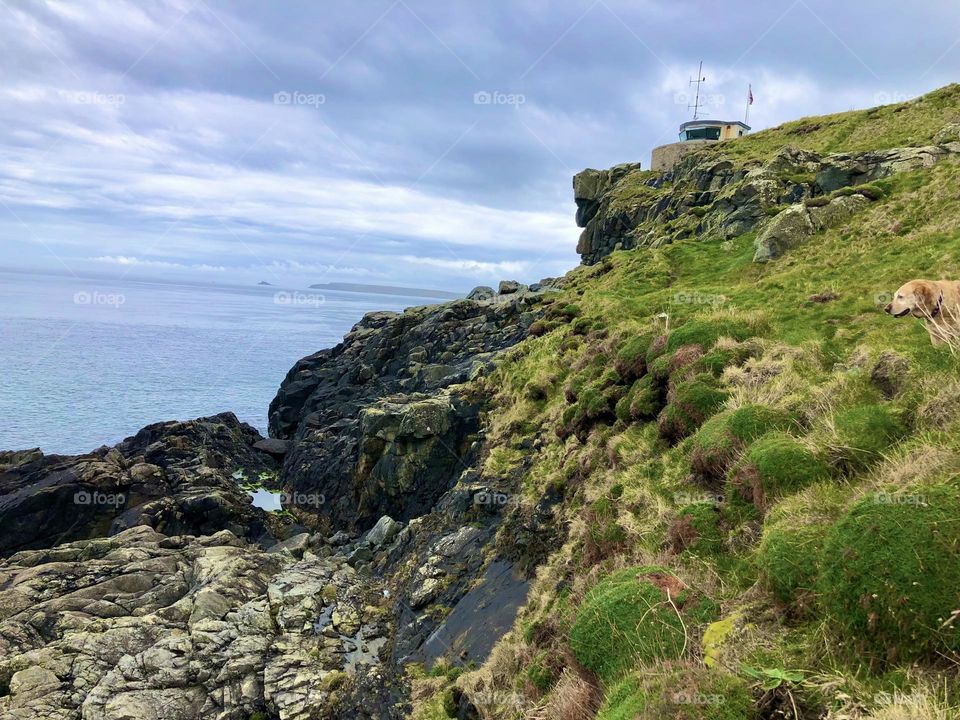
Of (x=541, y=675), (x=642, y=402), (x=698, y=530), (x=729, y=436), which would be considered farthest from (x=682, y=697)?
(x=642, y=402)

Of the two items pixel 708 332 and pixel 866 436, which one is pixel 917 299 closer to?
pixel 866 436

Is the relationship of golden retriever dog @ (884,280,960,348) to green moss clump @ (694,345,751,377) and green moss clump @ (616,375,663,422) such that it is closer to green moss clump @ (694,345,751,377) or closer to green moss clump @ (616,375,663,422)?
green moss clump @ (694,345,751,377)

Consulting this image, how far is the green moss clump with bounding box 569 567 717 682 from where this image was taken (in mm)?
7430

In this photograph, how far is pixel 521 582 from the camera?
624 inches

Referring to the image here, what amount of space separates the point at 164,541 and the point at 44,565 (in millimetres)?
5782

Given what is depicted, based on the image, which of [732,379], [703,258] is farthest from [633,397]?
[703,258]

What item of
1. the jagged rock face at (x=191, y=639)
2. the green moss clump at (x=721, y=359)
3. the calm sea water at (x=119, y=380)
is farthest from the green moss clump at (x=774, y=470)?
the calm sea water at (x=119, y=380)

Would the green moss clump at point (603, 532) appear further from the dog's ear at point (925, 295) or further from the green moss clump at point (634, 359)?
the dog's ear at point (925, 295)

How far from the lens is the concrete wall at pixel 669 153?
83875 mm

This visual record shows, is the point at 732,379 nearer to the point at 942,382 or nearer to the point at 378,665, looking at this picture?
the point at 942,382

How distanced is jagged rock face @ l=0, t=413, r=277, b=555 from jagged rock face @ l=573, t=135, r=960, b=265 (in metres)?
46.6

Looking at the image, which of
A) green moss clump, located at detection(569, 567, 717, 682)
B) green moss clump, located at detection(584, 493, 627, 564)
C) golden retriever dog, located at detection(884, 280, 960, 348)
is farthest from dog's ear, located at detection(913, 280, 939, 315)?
green moss clump, located at detection(569, 567, 717, 682)

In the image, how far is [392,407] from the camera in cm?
3600

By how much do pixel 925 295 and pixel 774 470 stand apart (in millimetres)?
6191
